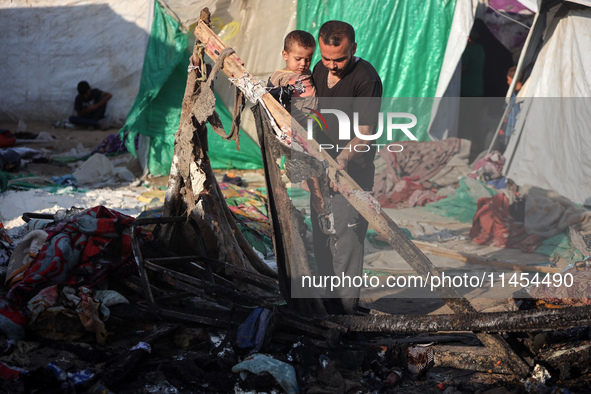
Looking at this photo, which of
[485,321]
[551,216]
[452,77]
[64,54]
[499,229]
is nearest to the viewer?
[485,321]

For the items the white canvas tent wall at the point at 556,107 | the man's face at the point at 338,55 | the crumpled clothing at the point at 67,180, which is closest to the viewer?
the man's face at the point at 338,55

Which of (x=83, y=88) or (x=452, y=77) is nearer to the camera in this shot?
(x=452, y=77)

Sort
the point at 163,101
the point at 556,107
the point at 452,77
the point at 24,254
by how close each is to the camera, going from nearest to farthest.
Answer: the point at 24,254
the point at 556,107
the point at 163,101
the point at 452,77

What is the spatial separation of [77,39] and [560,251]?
36.2 feet

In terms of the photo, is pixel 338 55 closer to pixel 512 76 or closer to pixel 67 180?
pixel 67 180

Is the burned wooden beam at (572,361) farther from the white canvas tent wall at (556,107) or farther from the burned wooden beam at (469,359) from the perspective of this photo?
the white canvas tent wall at (556,107)

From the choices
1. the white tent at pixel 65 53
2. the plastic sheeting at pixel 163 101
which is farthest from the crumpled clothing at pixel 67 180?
the white tent at pixel 65 53

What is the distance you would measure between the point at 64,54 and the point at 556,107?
10243mm

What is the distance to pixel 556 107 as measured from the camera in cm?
715

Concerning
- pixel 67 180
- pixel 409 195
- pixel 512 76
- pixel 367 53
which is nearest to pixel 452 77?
pixel 512 76

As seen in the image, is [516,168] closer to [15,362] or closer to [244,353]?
[244,353]

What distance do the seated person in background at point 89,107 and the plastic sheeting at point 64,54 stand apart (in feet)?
1.25

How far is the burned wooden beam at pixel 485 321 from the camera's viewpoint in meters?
2.47

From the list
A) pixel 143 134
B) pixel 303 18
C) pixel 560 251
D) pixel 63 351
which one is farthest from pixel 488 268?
pixel 143 134
